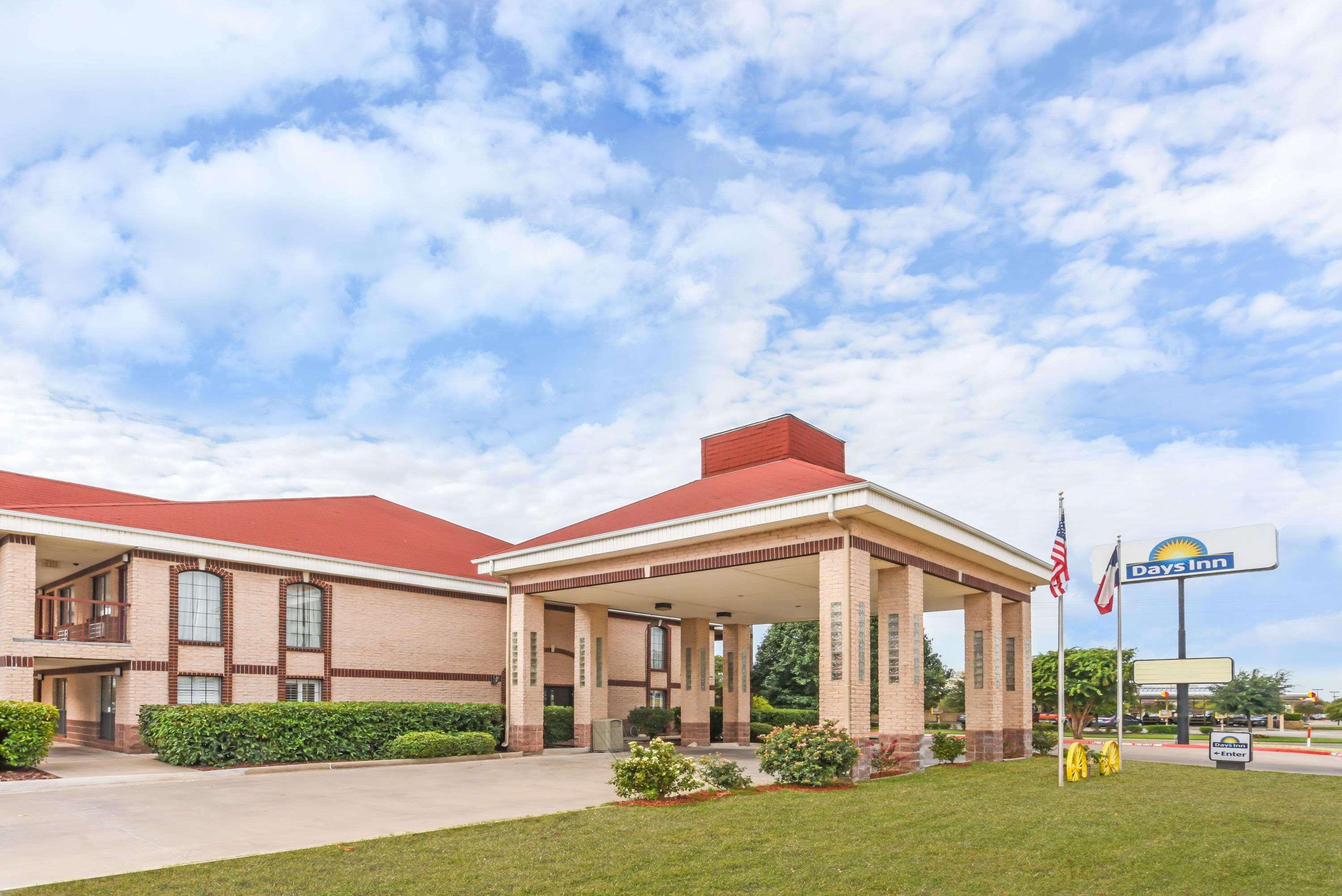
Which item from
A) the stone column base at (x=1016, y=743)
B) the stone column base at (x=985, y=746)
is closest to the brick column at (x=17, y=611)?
the stone column base at (x=985, y=746)

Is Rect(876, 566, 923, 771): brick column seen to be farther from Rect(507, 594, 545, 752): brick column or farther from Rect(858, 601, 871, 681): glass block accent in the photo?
Rect(507, 594, 545, 752): brick column

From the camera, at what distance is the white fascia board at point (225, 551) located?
2350 centimetres

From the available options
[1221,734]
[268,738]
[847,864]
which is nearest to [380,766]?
[268,738]

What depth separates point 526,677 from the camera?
26.9 metres

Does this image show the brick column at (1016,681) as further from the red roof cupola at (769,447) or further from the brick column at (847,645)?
the brick column at (847,645)

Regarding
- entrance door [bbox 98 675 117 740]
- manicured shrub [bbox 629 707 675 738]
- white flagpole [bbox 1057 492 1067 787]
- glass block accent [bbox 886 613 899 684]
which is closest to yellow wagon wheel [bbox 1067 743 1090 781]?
white flagpole [bbox 1057 492 1067 787]

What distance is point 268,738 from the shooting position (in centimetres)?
2244

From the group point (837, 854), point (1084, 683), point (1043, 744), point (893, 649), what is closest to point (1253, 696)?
point (1084, 683)

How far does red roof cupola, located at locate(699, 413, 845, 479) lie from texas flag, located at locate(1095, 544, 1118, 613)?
8479 mm

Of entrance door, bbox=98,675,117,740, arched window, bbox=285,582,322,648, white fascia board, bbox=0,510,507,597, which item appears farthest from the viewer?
arched window, bbox=285,582,322,648

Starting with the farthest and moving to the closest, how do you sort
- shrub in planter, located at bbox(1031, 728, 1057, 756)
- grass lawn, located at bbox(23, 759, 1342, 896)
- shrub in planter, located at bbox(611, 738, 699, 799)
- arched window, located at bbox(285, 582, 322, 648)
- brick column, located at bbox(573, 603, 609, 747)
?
1. brick column, located at bbox(573, 603, 609, 747)
2. arched window, located at bbox(285, 582, 322, 648)
3. shrub in planter, located at bbox(1031, 728, 1057, 756)
4. shrub in planter, located at bbox(611, 738, 699, 799)
5. grass lawn, located at bbox(23, 759, 1342, 896)

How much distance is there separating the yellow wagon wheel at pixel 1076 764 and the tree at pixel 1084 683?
22317 mm

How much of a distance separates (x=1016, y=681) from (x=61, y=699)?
97.8 ft

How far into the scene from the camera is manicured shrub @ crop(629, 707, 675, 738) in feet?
113
